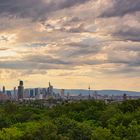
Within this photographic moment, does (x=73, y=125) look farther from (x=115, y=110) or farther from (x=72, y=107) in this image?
(x=72, y=107)

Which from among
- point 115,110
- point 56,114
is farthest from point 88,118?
point 56,114

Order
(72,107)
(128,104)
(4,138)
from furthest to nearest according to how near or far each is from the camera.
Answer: (72,107)
(128,104)
(4,138)

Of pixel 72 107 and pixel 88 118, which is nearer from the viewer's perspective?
pixel 88 118

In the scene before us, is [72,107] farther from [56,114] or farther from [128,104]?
[128,104]

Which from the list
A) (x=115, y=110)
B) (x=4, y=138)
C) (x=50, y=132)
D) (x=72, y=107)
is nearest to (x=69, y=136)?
(x=50, y=132)

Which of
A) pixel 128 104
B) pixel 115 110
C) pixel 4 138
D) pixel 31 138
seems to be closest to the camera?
pixel 31 138

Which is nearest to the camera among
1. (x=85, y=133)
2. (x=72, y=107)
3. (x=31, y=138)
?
(x=31, y=138)

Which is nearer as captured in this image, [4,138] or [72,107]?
[4,138]

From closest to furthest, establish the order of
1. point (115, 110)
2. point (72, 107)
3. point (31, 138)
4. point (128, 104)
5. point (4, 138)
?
1. point (31, 138)
2. point (4, 138)
3. point (115, 110)
4. point (128, 104)
5. point (72, 107)

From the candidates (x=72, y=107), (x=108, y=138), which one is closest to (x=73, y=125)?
(x=108, y=138)
